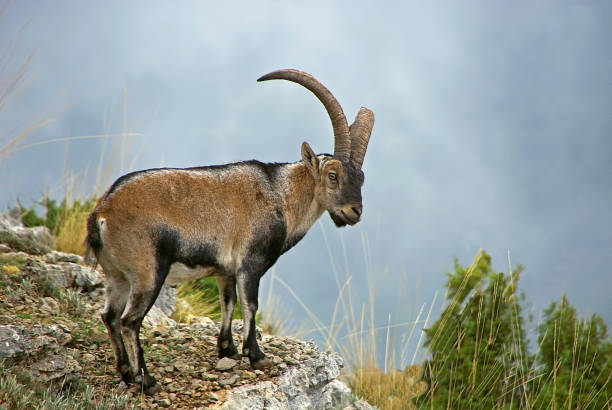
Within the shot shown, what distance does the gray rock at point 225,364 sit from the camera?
8469 mm

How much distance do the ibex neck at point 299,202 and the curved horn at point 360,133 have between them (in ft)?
2.20

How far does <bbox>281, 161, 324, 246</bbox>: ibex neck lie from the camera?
8586 millimetres

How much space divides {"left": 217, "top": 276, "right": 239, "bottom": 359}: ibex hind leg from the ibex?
0.01 m

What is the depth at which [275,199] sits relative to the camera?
334 inches

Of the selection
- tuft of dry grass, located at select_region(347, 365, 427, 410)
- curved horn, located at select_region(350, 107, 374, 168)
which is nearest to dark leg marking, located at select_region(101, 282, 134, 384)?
curved horn, located at select_region(350, 107, 374, 168)

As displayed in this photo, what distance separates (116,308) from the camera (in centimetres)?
766

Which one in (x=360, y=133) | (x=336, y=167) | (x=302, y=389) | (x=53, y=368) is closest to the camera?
(x=53, y=368)

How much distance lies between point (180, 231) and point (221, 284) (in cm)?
124

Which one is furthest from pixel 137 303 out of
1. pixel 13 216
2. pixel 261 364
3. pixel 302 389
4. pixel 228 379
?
pixel 13 216

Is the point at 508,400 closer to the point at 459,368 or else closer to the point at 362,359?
the point at 459,368

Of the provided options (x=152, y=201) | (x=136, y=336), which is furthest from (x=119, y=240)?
(x=136, y=336)

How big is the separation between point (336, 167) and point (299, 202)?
0.67 meters

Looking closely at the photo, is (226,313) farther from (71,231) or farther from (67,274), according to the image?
(71,231)

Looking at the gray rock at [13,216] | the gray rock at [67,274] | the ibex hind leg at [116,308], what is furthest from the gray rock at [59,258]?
the ibex hind leg at [116,308]
